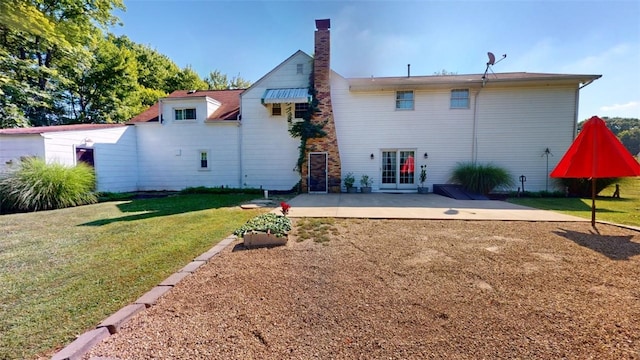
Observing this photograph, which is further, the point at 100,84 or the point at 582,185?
the point at 100,84

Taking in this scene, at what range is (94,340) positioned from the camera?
213cm

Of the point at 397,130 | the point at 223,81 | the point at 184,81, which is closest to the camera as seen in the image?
the point at 397,130

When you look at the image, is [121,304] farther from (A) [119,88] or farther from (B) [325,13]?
(A) [119,88]

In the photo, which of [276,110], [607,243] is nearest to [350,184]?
[276,110]

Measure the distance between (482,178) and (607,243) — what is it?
280 inches

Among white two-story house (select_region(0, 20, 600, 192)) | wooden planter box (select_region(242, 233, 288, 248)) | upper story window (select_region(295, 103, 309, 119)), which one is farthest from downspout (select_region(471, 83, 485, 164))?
wooden planter box (select_region(242, 233, 288, 248))

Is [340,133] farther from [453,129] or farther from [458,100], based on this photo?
[458,100]

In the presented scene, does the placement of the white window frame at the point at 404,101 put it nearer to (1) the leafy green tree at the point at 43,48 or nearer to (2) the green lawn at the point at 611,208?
(2) the green lawn at the point at 611,208

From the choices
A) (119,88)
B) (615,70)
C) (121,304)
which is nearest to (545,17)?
(615,70)

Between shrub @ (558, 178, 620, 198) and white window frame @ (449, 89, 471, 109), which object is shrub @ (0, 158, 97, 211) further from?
shrub @ (558, 178, 620, 198)

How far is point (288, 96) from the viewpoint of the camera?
40.7ft

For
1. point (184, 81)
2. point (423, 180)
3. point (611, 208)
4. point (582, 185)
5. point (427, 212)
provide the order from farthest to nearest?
point (184, 81) < point (423, 180) < point (582, 185) < point (611, 208) < point (427, 212)

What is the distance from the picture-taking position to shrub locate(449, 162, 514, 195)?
11.4 metres

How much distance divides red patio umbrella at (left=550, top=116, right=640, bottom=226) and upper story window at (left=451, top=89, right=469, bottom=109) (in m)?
6.70
